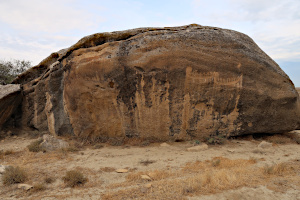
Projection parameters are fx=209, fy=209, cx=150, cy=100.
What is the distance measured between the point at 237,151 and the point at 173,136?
6.94 feet

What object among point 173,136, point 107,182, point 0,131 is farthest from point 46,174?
point 0,131

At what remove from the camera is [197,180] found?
4180 mm

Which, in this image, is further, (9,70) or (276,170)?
(9,70)

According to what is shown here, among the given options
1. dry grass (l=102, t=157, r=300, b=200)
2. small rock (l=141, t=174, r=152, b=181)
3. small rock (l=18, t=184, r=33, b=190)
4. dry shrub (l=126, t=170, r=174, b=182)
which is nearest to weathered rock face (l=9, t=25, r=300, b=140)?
dry grass (l=102, t=157, r=300, b=200)

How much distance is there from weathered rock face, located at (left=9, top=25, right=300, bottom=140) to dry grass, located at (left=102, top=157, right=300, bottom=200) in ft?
7.72

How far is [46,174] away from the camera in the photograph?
4836 millimetres

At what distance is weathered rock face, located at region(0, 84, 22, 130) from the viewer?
900 centimetres

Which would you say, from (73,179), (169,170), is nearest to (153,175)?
(169,170)

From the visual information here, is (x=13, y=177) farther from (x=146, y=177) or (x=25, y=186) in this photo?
(x=146, y=177)

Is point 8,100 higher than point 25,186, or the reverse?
point 8,100

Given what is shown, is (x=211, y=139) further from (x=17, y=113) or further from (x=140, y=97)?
(x=17, y=113)

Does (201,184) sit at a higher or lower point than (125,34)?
lower

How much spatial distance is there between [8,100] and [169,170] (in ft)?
26.7

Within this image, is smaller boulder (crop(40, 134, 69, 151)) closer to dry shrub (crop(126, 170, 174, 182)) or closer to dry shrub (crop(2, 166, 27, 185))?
dry shrub (crop(2, 166, 27, 185))
